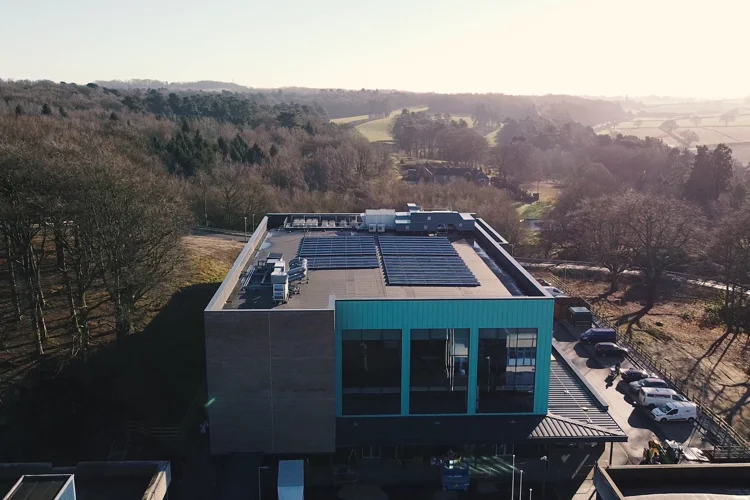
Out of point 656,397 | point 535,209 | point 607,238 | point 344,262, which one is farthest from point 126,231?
point 535,209

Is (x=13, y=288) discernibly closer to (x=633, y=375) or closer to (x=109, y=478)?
(x=109, y=478)

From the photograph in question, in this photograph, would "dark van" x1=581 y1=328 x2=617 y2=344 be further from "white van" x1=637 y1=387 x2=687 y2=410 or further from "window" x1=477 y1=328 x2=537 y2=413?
"window" x1=477 y1=328 x2=537 y2=413

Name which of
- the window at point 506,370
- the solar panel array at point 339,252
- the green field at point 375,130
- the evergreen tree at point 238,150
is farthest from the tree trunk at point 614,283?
the green field at point 375,130

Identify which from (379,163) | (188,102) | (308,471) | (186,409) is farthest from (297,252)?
(188,102)

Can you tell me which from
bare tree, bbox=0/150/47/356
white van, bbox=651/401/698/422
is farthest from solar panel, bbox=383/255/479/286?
bare tree, bbox=0/150/47/356

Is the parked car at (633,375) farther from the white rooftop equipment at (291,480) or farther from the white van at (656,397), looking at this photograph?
the white rooftop equipment at (291,480)

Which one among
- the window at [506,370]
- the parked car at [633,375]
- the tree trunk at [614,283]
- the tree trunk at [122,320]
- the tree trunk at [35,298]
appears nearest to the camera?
the window at [506,370]
